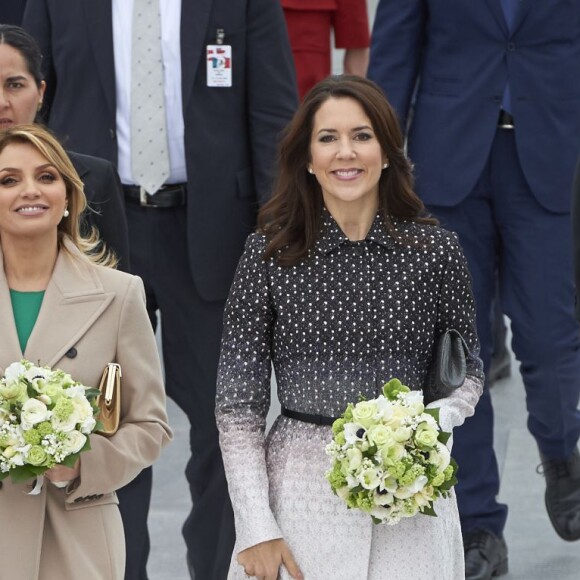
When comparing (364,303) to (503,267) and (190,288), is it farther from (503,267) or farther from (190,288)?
(503,267)

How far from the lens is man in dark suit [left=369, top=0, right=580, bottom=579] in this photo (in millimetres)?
5695

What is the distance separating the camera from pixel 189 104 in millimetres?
5391

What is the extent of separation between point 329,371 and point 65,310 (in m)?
0.65

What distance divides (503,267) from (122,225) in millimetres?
1532

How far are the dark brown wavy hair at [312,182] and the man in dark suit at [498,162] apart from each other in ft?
4.51

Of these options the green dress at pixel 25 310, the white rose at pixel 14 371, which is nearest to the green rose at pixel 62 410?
the white rose at pixel 14 371

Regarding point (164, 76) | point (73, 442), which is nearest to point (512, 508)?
point (164, 76)

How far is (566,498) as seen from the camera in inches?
232

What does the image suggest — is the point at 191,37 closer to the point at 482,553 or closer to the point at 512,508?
the point at 482,553

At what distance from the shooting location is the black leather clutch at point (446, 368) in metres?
4.15

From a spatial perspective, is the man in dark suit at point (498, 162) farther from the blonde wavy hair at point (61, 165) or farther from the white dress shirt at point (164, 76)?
the blonde wavy hair at point (61, 165)

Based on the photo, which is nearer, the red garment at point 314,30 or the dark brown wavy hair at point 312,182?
the dark brown wavy hair at point 312,182

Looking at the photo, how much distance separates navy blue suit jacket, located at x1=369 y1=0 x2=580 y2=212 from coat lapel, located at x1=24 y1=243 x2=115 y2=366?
6.35ft

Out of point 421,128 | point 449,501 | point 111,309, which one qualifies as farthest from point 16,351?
point 421,128
